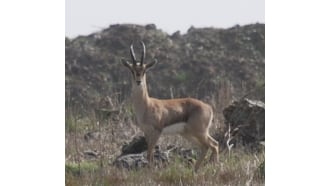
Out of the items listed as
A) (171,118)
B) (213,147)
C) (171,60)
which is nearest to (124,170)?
(171,118)

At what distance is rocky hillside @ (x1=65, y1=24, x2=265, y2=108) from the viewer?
19688 mm

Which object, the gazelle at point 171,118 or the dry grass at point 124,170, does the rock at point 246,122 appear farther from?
the gazelle at point 171,118

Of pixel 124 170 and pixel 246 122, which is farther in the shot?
pixel 246 122

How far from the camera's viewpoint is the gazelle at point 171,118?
10672 millimetres

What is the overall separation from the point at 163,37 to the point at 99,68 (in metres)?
2.23

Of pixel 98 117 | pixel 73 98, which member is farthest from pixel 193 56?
pixel 98 117

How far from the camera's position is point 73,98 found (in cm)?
1864

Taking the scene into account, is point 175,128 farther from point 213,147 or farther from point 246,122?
point 246,122

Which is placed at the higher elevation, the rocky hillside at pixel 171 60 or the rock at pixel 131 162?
the rocky hillside at pixel 171 60

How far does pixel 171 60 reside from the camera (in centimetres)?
2173

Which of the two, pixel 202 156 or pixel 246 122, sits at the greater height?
pixel 246 122

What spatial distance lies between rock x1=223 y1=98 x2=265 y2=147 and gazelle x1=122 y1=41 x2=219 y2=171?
14.4 inches

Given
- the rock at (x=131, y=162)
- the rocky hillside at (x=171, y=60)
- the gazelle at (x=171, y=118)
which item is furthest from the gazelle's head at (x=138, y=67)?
the rocky hillside at (x=171, y=60)

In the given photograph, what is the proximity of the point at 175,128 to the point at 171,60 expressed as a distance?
1096 cm
